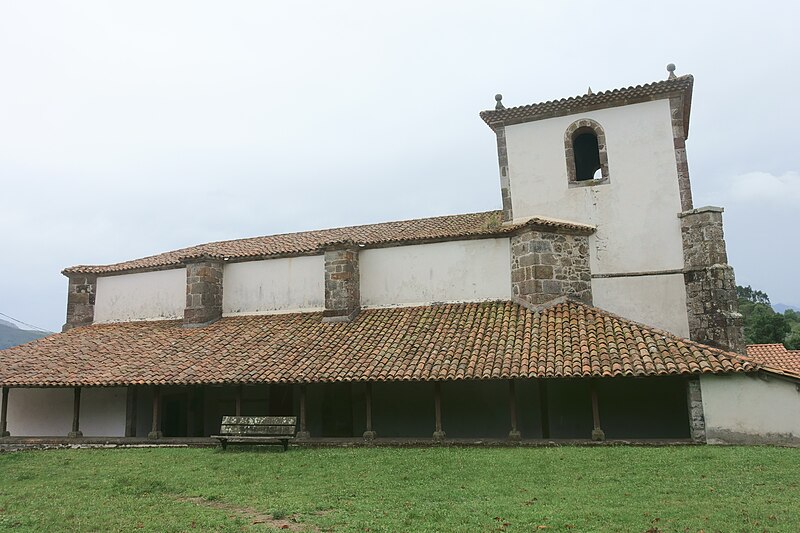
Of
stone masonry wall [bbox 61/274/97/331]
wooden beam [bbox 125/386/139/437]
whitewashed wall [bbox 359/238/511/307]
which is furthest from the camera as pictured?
stone masonry wall [bbox 61/274/97/331]

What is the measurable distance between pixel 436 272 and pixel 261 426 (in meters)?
6.48

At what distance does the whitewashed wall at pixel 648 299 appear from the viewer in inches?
567

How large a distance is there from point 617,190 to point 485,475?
31.1 feet

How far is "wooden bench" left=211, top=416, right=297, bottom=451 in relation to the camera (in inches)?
472

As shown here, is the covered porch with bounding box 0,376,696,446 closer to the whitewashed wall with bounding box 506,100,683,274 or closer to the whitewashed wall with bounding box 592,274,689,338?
the whitewashed wall with bounding box 592,274,689,338

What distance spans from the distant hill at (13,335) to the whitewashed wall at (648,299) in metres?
139

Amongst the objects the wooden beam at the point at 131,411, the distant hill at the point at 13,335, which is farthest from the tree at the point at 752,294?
the distant hill at the point at 13,335

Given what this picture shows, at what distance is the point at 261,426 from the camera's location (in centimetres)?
1221

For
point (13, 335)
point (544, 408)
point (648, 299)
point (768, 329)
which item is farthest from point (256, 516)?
point (13, 335)

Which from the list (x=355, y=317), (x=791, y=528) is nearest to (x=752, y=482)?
(x=791, y=528)

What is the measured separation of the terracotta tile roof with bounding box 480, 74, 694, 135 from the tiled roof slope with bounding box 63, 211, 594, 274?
2982mm

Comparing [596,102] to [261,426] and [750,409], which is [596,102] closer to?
[750,409]

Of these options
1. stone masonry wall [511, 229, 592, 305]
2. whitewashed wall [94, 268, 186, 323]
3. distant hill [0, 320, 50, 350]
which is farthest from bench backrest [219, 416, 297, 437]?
distant hill [0, 320, 50, 350]

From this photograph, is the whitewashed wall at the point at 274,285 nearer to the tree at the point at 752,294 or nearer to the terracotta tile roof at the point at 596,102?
the terracotta tile roof at the point at 596,102
